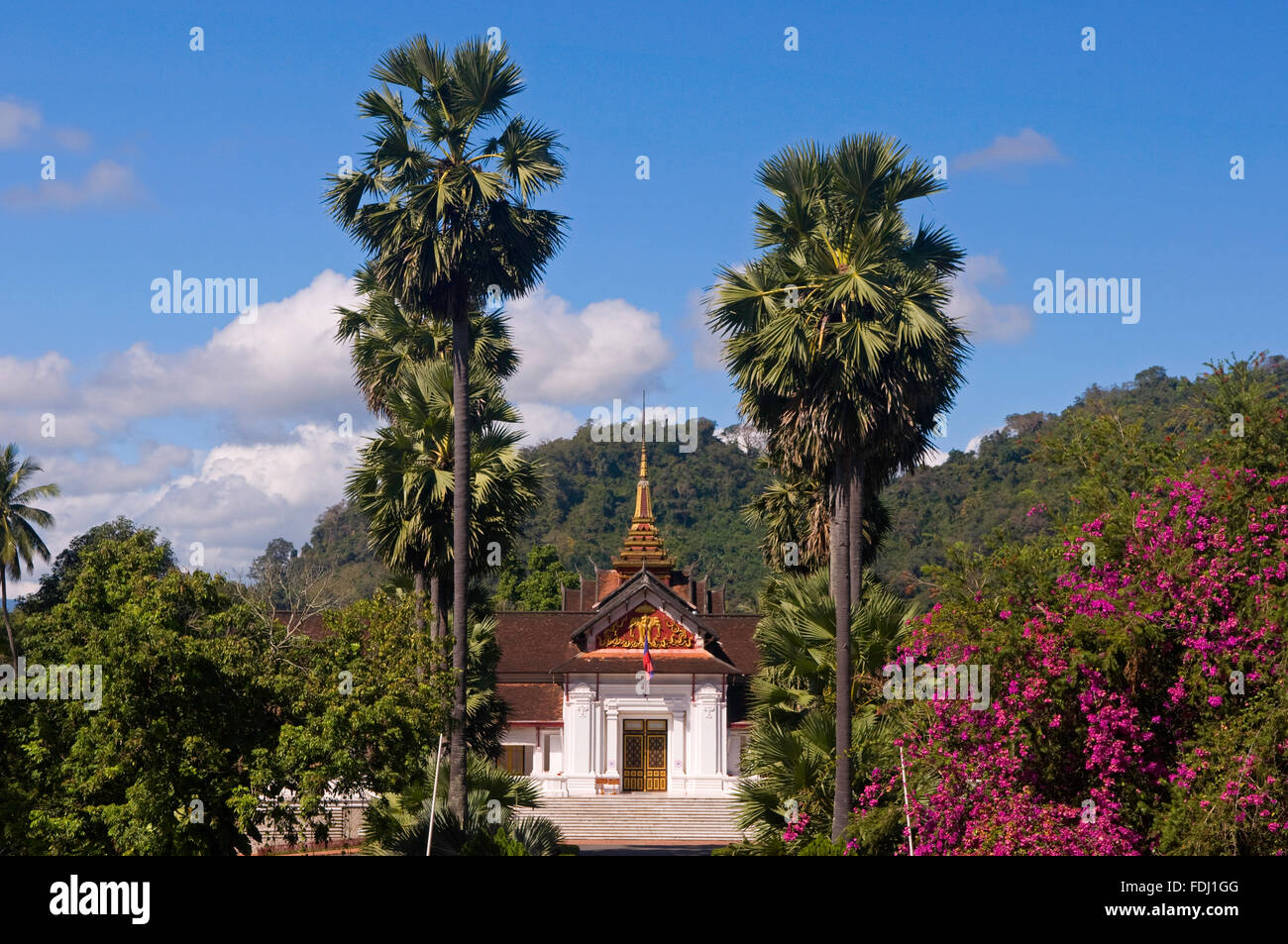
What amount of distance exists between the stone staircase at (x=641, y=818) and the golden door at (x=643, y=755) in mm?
1087

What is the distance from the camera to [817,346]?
2445cm

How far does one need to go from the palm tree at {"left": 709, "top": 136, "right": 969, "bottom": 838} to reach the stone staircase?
66.4 ft

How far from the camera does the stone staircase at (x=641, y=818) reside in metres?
43.2

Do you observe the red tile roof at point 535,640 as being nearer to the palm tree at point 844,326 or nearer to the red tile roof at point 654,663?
the red tile roof at point 654,663

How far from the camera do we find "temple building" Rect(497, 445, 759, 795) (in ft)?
156

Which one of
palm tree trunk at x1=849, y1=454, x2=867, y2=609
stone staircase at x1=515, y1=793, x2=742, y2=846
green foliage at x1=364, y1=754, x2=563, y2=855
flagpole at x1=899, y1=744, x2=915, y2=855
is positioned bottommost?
stone staircase at x1=515, y1=793, x2=742, y2=846

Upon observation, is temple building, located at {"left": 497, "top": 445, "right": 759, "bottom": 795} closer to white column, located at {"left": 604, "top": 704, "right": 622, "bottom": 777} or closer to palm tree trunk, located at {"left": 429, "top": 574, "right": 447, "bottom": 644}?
white column, located at {"left": 604, "top": 704, "right": 622, "bottom": 777}

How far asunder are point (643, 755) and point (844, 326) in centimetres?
2724

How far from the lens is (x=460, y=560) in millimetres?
26797

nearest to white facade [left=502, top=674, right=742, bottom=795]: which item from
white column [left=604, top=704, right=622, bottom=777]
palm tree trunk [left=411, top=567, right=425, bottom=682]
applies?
white column [left=604, top=704, right=622, bottom=777]

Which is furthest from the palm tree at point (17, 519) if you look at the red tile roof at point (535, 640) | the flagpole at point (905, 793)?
the flagpole at point (905, 793)

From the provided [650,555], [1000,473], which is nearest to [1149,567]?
[650,555]
